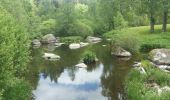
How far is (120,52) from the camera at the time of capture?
5750 centimetres

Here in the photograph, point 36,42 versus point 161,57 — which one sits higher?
point 161,57

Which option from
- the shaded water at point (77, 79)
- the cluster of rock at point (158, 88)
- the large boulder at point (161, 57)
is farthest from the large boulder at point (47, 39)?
the cluster of rock at point (158, 88)

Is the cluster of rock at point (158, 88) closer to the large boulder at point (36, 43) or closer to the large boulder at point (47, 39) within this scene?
the large boulder at point (36, 43)

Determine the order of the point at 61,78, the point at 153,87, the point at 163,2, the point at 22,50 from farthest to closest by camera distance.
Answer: the point at 163,2 → the point at 61,78 → the point at 22,50 → the point at 153,87

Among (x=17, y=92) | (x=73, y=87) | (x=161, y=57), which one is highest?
(x=17, y=92)

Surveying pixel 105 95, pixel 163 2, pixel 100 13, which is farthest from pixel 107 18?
pixel 105 95

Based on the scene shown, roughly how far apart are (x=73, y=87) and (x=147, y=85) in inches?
456

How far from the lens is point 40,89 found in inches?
1495

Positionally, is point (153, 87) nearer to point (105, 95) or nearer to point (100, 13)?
point (105, 95)

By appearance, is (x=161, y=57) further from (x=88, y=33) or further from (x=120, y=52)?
(x=88, y=33)

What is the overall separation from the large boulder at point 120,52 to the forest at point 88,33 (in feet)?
2.92

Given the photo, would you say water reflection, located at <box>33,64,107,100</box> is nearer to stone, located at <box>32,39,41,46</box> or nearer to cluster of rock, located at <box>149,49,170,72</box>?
cluster of rock, located at <box>149,49,170,72</box>

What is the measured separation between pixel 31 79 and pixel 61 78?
4.30 meters

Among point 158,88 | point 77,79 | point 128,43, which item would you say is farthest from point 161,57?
point 158,88
